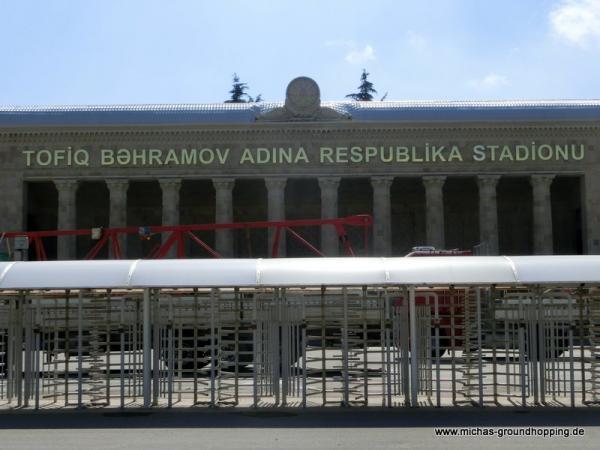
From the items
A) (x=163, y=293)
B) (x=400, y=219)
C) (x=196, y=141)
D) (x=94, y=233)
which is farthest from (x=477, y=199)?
(x=163, y=293)

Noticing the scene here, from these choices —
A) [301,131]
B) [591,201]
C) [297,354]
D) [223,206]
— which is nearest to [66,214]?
[223,206]

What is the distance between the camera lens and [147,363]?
643 inches

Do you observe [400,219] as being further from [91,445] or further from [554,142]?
[91,445]

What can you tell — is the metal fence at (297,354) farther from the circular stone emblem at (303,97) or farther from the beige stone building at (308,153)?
the circular stone emblem at (303,97)

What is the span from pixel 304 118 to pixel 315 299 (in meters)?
33.2

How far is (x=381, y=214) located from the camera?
56812mm

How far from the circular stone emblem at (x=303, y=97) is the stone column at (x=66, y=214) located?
15.7 m

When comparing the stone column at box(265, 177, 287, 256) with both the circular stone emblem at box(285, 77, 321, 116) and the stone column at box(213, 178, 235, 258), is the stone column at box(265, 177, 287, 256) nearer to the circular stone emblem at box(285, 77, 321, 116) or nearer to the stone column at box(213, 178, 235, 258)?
the stone column at box(213, 178, 235, 258)

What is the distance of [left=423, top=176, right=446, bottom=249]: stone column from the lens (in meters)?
56.7

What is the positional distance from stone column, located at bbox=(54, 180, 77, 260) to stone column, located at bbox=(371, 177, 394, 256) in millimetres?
20483

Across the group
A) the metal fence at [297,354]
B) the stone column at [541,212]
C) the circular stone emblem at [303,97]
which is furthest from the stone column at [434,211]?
the metal fence at [297,354]

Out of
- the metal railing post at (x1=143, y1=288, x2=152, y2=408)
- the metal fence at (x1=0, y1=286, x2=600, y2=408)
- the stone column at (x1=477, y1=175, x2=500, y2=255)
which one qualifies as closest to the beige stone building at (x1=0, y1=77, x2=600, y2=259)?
the stone column at (x1=477, y1=175, x2=500, y2=255)

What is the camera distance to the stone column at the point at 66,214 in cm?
5659

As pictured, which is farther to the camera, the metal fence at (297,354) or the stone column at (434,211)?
the stone column at (434,211)
